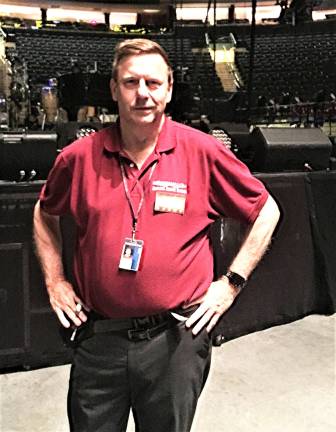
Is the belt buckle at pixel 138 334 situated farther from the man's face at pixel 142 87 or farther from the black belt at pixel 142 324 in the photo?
the man's face at pixel 142 87

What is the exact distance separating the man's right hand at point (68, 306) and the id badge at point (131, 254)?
0.20 m

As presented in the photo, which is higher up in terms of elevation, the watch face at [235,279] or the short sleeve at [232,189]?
the short sleeve at [232,189]

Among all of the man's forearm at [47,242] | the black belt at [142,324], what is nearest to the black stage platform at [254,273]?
the man's forearm at [47,242]

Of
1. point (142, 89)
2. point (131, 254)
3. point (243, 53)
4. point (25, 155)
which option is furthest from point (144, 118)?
point (243, 53)

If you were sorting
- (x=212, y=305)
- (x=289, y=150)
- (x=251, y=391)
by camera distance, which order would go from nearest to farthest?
(x=212, y=305)
(x=251, y=391)
(x=289, y=150)

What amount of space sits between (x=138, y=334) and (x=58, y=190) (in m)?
0.41

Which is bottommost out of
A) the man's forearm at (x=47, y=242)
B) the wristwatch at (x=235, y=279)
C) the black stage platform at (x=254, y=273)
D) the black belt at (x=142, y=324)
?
the black stage platform at (x=254, y=273)

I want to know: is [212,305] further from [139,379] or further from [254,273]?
[254,273]

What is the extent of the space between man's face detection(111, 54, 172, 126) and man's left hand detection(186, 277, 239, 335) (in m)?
0.44

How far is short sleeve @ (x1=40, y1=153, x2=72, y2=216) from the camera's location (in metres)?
1.43

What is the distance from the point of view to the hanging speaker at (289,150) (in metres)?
3.44

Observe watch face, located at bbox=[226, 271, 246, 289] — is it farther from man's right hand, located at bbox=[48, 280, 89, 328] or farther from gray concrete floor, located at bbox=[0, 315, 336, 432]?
gray concrete floor, located at bbox=[0, 315, 336, 432]

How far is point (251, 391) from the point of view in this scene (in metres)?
2.66

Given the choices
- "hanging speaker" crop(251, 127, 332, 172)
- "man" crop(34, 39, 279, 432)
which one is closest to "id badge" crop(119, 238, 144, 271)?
→ "man" crop(34, 39, 279, 432)
